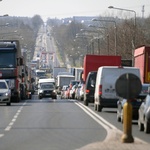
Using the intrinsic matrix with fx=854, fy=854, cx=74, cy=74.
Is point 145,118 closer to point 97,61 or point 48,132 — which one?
point 48,132

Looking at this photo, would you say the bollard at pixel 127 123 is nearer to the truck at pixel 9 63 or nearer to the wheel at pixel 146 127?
the wheel at pixel 146 127

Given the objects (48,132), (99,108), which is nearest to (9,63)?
(99,108)

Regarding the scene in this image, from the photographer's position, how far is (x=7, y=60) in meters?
55.2

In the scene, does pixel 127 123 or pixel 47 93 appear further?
pixel 47 93

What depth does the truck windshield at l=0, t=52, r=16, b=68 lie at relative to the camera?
55062 millimetres

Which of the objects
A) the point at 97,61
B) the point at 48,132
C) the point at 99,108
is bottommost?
the point at 99,108

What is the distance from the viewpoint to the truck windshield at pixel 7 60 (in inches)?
2168

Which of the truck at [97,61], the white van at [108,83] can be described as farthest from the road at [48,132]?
the truck at [97,61]

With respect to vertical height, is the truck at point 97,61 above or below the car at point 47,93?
above

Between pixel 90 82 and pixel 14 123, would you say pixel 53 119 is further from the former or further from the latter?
pixel 90 82

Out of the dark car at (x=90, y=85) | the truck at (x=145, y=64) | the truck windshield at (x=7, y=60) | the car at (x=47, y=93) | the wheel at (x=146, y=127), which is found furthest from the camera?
the car at (x=47, y=93)

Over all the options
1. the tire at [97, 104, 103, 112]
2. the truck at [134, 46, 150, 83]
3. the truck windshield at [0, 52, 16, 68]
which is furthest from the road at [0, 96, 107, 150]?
the truck windshield at [0, 52, 16, 68]

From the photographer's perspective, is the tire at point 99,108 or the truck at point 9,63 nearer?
the tire at point 99,108

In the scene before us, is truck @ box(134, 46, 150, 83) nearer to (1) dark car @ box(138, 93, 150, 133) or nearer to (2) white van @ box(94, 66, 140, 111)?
(2) white van @ box(94, 66, 140, 111)
